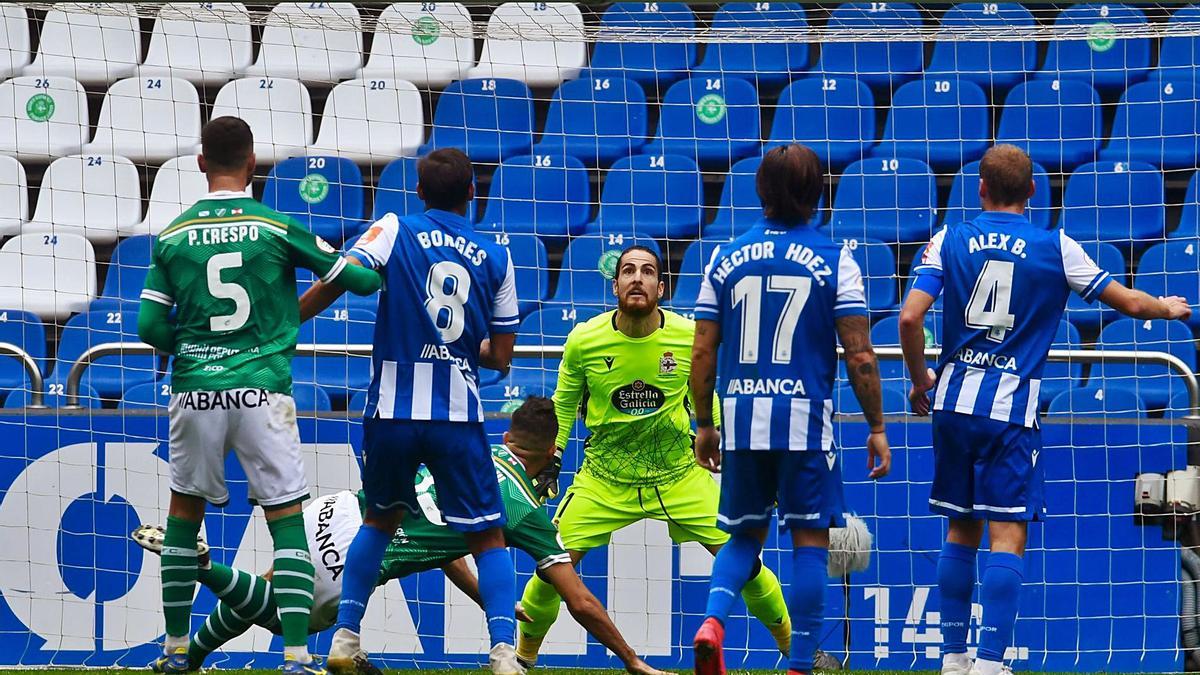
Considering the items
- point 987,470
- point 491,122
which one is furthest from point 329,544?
point 491,122

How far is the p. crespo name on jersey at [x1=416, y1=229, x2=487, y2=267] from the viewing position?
5.59 metres

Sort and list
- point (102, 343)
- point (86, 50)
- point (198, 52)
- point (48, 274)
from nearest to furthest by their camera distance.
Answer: point (102, 343)
point (48, 274)
point (198, 52)
point (86, 50)

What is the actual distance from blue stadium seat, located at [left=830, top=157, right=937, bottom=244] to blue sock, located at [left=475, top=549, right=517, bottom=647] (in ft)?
14.1

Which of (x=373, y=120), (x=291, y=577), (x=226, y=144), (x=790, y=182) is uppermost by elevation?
(x=373, y=120)

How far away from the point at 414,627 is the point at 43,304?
355 centimetres

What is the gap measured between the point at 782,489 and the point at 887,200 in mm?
4512

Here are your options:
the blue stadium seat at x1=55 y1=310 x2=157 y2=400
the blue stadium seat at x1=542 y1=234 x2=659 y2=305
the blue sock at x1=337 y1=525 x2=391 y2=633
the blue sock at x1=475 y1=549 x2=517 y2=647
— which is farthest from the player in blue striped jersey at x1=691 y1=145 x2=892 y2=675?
the blue stadium seat at x1=55 y1=310 x2=157 y2=400

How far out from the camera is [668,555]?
25.8ft

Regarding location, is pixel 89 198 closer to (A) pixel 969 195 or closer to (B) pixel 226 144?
(B) pixel 226 144

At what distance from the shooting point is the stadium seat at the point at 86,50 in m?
10.5

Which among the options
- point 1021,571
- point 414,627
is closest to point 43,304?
point 414,627

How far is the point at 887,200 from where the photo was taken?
9375 mm

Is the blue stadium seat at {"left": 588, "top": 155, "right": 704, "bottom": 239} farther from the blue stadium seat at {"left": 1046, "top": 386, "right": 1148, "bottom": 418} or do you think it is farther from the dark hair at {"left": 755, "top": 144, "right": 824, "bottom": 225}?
the dark hair at {"left": 755, "top": 144, "right": 824, "bottom": 225}

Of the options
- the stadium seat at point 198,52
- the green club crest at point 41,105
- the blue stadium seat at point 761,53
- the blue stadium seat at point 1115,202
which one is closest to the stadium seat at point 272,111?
the stadium seat at point 198,52
